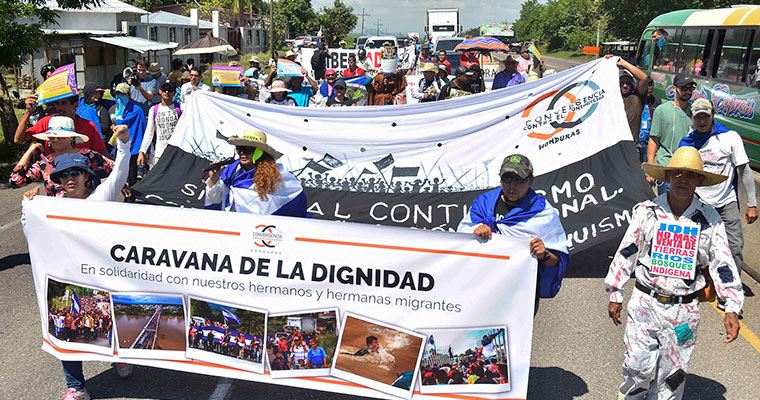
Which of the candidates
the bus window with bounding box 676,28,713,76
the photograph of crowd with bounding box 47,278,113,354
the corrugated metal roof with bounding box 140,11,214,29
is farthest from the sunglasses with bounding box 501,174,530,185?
the corrugated metal roof with bounding box 140,11,214,29

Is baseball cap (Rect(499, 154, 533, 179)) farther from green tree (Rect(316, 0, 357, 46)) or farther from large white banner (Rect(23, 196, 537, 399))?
green tree (Rect(316, 0, 357, 46))

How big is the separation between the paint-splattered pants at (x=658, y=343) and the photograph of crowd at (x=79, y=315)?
307 centimetres

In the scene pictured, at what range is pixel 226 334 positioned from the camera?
4.39 meters

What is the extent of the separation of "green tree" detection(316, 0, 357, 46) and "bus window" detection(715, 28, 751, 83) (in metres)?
64.8

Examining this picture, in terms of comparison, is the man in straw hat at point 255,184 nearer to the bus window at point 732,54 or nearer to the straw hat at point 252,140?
the straw hat at point 252,140

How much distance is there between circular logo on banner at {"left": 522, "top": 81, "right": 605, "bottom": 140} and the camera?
7688 millimetres

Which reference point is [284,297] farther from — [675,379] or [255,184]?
[675,379]

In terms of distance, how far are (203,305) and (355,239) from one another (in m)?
1.01

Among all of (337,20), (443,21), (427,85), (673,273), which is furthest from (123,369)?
(337,20)

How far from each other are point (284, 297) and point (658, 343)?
2.10 m

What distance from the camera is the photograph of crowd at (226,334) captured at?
14.3ft

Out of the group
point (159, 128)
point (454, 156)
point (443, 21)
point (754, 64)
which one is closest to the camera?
point (454, 156)

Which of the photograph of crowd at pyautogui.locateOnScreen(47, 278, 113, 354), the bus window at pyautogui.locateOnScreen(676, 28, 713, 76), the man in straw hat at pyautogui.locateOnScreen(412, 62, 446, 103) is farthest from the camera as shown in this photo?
the bus window at pyautogui.locateOnScreen(676, 28, 713, 76)

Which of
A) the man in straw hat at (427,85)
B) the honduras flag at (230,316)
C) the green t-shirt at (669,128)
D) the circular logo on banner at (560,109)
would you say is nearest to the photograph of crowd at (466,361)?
the honduras flag at (230,316)
